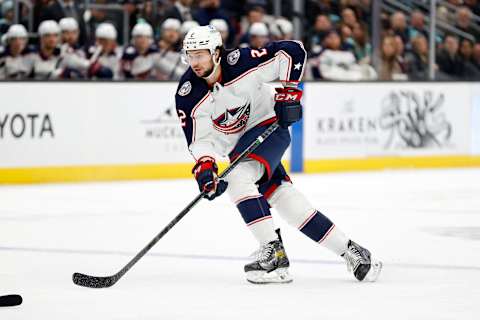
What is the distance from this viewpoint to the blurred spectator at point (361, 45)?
11172 mm

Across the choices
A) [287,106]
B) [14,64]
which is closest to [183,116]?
[287,106]

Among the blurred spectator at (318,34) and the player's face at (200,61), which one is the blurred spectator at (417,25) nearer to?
the blurred spectator at (318,34)

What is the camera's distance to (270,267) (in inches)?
177

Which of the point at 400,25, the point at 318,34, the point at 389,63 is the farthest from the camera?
the point at 400,25

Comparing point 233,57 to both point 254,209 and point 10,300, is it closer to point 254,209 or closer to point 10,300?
point 254,209

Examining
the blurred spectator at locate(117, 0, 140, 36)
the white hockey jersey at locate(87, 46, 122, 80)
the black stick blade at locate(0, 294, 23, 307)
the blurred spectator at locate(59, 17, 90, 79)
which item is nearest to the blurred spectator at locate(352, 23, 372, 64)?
the blurred spectator at locate(117, 0, 140, 36)

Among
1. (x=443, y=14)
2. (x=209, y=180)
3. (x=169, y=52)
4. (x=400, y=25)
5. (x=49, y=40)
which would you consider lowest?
(x=209, y=180)

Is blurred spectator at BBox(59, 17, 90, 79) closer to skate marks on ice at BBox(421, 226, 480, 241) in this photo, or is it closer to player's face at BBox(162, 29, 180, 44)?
player's face at BBox(162, 29, 180, 44)

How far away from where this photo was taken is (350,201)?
314 inches

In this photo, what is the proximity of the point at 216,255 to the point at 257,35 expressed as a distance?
17.4ft

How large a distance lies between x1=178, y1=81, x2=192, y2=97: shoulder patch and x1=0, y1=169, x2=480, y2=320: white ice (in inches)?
29.9

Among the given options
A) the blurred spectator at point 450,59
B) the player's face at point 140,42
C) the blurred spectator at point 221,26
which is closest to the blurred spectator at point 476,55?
the blurred spectator at point 450,59

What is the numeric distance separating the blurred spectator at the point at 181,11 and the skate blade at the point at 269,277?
5.81 m

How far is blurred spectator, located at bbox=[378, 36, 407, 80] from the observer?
11219 mm
